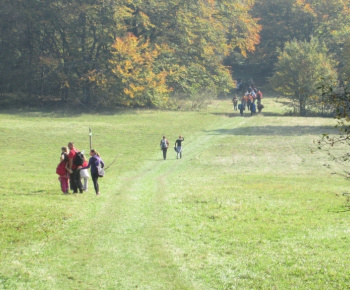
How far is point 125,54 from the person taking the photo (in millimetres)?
61125

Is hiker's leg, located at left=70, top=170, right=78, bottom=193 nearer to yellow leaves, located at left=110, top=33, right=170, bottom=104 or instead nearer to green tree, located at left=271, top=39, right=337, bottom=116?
yellow leaves, located at left=110, top=33, right=170, bottom=104

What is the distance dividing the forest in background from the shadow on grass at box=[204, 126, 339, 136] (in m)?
7.76

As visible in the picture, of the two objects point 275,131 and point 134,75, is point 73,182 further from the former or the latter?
point 134,75

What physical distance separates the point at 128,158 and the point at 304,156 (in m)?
13.3

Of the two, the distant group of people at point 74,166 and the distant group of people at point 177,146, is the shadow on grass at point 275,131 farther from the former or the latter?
the distant group of people at point 74,166

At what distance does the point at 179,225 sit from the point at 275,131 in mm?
35086

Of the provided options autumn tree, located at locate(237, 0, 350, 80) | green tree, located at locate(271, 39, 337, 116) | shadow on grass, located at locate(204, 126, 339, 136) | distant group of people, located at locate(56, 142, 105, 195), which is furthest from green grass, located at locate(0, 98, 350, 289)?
autumn tree, located at locate(237, 0, 350, 80)

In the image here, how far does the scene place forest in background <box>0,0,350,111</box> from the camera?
62.6m

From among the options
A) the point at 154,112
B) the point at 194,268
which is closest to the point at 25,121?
the point at 154,112

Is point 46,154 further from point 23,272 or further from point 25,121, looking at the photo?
point 23,272

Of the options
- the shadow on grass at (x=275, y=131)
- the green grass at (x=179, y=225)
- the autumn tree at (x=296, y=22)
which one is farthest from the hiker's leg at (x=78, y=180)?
the autumn tree at (x=296, y=22)

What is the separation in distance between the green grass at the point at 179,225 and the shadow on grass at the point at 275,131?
971cm

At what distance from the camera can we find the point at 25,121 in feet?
177

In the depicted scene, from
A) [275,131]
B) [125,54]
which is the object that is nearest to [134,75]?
[125,54]
